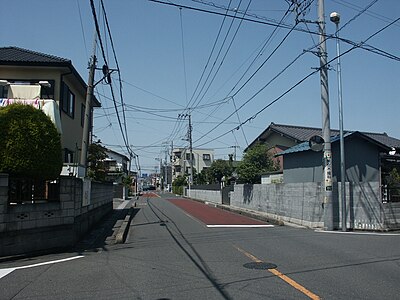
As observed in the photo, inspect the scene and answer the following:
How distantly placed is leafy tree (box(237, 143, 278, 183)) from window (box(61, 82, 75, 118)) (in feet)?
41.5

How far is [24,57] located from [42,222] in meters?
11.1

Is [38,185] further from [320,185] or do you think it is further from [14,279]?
[320,185]

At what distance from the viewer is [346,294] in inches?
236

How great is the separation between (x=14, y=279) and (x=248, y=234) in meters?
8.62

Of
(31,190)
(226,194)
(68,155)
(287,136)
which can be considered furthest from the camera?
(226,194)

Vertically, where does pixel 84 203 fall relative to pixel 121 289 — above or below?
above

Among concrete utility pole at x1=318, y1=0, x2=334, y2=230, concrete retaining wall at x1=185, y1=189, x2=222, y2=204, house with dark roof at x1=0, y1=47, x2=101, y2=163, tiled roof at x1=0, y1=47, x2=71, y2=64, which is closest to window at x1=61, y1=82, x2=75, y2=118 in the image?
house with dark roof at x1=0, y1=47, x2=101, y2=163

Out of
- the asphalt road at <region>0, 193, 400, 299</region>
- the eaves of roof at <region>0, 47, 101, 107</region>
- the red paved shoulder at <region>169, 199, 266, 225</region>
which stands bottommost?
the red paved shoulder at <region>169, 199, 266, 225</region>

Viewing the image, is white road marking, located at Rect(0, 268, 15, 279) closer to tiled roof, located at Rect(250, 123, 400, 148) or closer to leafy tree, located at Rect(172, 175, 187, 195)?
tiled roof, located at Rect(250, 123, 400, 148)

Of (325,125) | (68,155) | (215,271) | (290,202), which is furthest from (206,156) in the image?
(215,271)

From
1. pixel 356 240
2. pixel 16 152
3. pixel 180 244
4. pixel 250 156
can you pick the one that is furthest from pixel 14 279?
pixel 250 156

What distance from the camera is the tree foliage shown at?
9492 millimetres

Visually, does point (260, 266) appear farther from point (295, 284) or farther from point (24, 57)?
point (24, 57)

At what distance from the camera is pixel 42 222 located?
33.2 ft
